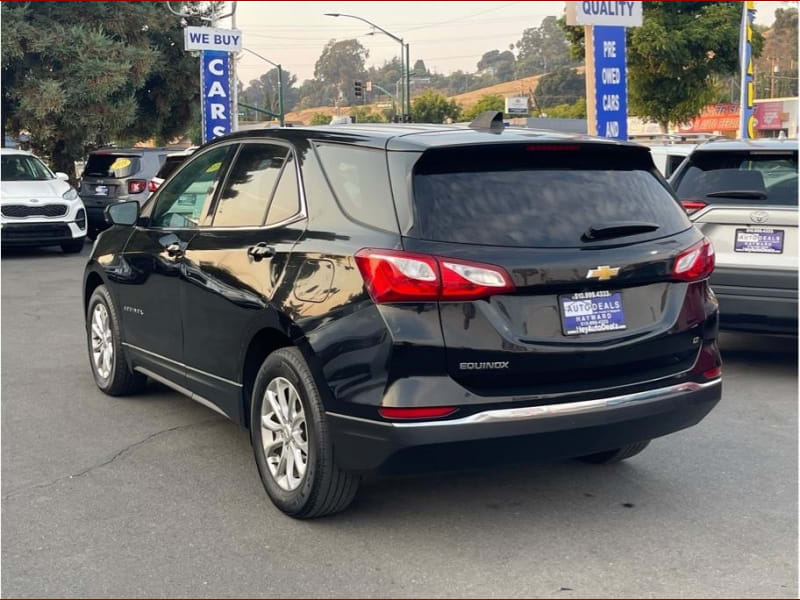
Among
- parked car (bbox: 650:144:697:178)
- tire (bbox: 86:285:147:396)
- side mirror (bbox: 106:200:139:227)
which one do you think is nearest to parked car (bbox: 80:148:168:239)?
parked car (bbox: 650:144:697:178)

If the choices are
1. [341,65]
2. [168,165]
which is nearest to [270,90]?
[341,65]

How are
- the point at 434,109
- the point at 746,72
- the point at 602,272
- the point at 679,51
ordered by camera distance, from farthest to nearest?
the point at 434,109, the point at 679,51, the point at 746,72, the point at 602,272

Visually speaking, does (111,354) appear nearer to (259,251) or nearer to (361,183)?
(259,251)

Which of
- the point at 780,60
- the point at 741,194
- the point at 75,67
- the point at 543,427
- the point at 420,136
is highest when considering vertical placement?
the point at 780,60

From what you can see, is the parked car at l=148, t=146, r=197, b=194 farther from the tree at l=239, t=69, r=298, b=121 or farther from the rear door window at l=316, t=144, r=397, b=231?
the tree at l=239, t=69, r=298, b=121

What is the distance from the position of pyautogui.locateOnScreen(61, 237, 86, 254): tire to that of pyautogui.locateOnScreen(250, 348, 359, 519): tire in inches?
510

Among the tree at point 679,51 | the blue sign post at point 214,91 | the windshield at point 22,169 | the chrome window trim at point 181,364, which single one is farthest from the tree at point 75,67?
the chrome window trim at point 181,364

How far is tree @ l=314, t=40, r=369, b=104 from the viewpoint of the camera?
471ft

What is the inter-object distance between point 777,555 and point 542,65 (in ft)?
571

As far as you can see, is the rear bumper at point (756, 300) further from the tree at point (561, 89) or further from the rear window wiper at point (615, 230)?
the tree at point (561, 89)

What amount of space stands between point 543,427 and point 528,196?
3.13ft

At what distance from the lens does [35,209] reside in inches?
631

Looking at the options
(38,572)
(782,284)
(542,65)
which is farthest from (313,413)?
(542,65)

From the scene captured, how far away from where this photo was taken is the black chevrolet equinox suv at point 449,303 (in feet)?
12.7
